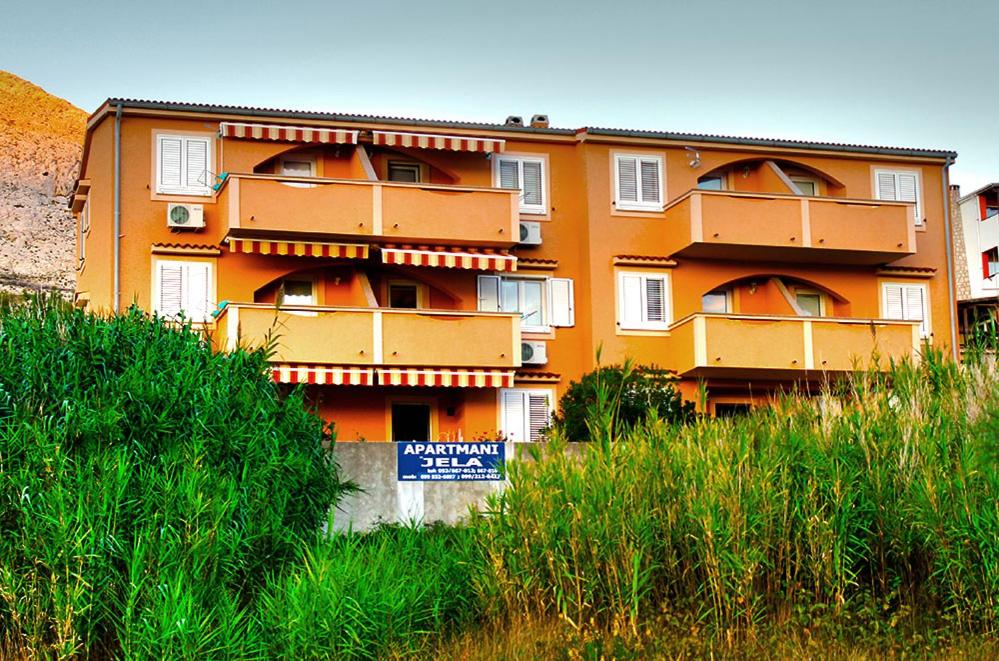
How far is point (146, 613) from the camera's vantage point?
15273 mm

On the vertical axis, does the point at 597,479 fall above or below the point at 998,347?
below

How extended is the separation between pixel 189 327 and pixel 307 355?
12.5 metres

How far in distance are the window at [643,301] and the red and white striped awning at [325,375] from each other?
6.53 metres

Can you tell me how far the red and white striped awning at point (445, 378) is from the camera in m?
32.0

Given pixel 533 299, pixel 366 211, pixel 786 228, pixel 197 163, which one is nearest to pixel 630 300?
pixel 533 299

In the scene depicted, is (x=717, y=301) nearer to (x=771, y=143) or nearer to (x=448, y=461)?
(x=771, y=143)

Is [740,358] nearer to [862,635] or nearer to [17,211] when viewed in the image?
[862,635]

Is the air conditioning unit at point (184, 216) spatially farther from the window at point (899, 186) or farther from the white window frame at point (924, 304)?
the window at point (899, 186)

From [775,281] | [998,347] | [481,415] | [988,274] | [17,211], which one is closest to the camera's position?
[998,347]

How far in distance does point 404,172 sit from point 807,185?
1030cm

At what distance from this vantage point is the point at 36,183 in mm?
94938

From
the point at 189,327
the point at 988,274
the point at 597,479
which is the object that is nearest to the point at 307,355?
the point at 189,327

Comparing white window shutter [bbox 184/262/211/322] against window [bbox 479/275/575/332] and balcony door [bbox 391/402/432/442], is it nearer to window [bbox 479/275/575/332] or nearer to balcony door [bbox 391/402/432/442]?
balcony door [bbox 391/402/432/442]

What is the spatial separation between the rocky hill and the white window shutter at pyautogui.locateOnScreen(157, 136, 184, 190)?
158ft
